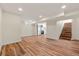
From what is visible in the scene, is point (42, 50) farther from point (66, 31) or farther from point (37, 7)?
point (66, 31)

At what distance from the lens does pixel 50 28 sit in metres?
9.25

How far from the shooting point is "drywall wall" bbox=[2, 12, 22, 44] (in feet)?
19.7

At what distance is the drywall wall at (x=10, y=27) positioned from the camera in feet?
19.7

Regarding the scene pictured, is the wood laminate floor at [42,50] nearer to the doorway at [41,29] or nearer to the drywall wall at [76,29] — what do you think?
the drywall wall at [76,29]

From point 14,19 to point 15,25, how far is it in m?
0.45

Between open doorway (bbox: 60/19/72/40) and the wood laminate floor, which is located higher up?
open doorway (bbox: 60/19/72/40)

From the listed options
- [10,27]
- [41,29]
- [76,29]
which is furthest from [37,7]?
[41,29]

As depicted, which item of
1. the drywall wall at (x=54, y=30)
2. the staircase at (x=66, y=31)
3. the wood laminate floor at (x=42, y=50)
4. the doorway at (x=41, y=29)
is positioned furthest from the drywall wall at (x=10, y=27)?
the doorway at (x=41, y=29)

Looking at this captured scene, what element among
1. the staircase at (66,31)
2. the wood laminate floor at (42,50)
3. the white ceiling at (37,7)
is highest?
the white ceiling at (37,7)

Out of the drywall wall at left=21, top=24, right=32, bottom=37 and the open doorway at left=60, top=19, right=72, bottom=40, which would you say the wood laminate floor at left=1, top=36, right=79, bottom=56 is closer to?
the open doorway at left=60, top=19, right=72, bottom=40

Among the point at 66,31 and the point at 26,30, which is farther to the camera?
the point at 26,30

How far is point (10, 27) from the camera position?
21.1 ft

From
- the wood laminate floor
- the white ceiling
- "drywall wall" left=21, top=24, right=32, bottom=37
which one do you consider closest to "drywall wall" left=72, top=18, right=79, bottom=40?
the white ceiling

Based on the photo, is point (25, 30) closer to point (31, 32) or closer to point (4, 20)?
point (31, 32)
